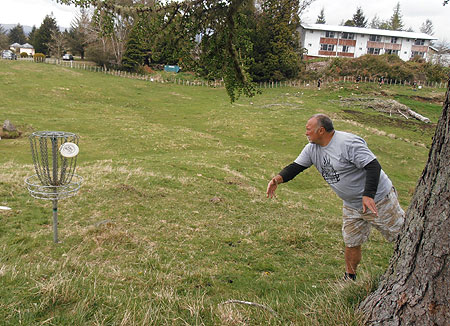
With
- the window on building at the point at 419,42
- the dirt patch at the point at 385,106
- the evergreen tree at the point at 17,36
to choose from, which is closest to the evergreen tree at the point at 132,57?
the dirt patch at the point at 385,106

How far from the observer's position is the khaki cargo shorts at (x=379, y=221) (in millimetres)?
4621

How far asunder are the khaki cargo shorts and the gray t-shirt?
0.11 meters

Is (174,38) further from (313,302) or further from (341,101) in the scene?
(341,101)

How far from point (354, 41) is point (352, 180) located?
73.5 meters

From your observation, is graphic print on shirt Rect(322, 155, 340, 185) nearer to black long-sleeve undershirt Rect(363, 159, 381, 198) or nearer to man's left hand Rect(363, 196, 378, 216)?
black long-sleeve undershirt Rect(363, 159, 381, 198)

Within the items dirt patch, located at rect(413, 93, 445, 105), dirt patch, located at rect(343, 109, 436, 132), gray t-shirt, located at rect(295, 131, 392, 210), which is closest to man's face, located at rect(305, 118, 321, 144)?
gray t-shirt, located at rect(295, 131, 392, 210)

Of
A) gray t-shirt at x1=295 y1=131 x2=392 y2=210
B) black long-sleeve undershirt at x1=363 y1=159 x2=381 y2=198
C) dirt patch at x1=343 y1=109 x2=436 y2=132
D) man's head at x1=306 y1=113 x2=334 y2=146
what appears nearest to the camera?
black long-sleeve undershirt at x1=363 y1=159 x2=381 y2=198

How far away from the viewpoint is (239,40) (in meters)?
8.89

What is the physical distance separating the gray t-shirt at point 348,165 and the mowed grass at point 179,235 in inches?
44.0

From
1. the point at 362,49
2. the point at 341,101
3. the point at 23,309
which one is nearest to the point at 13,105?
the point at 23,309

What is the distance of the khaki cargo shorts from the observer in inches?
182

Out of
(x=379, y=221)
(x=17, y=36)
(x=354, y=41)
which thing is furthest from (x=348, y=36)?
(x=17, y=36)

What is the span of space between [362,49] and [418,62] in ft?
50.0

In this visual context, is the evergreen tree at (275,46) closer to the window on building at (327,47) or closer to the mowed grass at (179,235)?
the window on building at (327,47)
